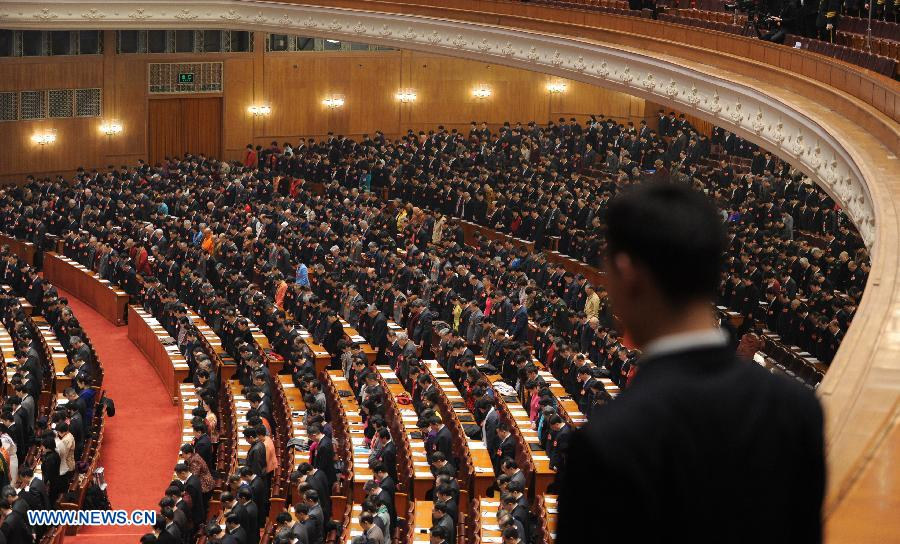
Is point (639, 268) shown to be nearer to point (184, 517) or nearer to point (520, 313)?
point (184, 517)

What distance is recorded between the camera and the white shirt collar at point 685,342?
1550mm

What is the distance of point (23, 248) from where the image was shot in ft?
70.4

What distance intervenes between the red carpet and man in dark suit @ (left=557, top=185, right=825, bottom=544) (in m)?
10.6

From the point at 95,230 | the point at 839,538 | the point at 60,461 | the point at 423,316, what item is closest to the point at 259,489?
the point at 60,461

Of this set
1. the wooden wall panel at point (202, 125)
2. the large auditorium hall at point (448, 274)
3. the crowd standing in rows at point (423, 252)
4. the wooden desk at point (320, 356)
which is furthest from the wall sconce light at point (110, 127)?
the wooden desk at point (320, 356)

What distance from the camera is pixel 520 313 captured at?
15383 mm

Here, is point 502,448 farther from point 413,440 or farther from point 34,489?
point 34,489

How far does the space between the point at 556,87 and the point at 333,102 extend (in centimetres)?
522

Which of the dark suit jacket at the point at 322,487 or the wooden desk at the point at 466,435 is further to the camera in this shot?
the wooden desk at the point at 466,435

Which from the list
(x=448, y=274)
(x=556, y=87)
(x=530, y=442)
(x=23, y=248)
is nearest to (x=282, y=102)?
Result: (x=556, y=87)

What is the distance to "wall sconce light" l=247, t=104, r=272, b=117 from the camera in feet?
94.8

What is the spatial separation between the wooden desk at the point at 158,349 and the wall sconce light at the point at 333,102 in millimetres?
12023

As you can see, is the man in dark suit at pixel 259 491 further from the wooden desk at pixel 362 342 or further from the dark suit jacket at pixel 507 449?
the wooden desk at pixel 362 342

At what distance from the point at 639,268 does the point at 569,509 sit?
297mm
